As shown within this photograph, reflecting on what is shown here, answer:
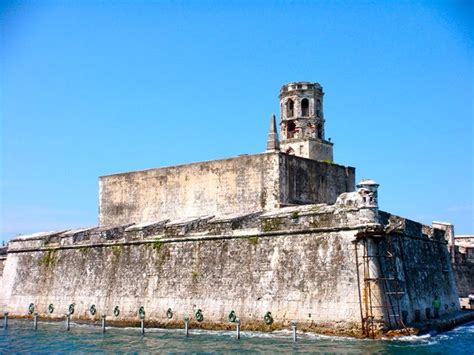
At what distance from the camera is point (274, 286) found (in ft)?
72.4

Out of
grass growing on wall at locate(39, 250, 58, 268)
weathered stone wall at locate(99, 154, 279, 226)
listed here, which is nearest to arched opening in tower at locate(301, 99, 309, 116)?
weathered stone wall at locate(99, 154, 279, 226)

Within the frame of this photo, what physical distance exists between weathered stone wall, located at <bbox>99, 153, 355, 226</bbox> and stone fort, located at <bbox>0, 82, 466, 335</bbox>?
0.18ft

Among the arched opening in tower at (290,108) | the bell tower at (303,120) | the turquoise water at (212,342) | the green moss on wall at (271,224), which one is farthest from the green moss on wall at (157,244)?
the arched opening in tower at (290,108)

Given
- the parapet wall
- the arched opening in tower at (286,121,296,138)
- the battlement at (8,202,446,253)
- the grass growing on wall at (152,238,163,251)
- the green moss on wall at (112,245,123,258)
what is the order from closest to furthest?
the parapet wall
the battlement at (8,202,446,253)
the grass growing on wall at (152,238,163,251)
the green moss on wall at (112,245,123,258)
the arched opening in tower at (286,121,296,138)

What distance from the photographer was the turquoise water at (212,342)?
18266 mm

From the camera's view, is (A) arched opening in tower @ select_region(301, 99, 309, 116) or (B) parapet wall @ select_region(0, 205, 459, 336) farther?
(A) arched opening in tower @ select_region(301, 99, 309, 116)

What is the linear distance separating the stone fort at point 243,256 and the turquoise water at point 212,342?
0.83m

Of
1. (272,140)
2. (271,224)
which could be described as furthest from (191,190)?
(271,224)

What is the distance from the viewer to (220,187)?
2966cm

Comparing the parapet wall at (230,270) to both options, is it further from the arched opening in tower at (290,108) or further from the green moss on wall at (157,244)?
the arched opening in tower at (290,108)

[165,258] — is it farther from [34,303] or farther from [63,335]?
[34,303]

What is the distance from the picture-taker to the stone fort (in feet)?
67.6

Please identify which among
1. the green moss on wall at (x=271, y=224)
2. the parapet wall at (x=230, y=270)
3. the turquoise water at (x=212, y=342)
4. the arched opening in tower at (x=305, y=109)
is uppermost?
the arched opening in tower at (x=305, y=109)

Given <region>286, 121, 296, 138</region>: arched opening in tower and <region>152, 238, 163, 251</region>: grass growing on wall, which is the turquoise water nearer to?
<region>152, 238, 163, 251</region>: grass growing on wall
